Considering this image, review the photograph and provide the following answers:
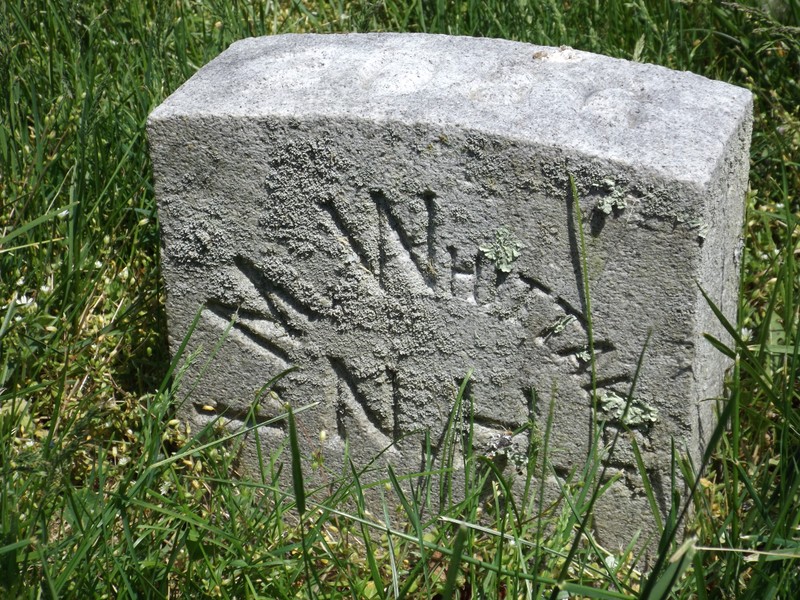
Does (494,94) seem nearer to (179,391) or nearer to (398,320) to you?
(398,320)

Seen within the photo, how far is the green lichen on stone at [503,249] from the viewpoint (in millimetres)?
1665

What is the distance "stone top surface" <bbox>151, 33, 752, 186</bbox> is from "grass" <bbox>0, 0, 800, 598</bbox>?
345 millimetres

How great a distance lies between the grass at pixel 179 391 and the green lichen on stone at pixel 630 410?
0.11 metres

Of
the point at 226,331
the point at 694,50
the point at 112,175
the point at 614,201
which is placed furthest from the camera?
the point at 694,50

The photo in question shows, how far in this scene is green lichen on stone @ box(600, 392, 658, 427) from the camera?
1.72m

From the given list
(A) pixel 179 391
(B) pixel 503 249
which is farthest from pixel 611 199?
(A) pixel 179 391

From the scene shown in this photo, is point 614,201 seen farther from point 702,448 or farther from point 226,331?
point 226,331

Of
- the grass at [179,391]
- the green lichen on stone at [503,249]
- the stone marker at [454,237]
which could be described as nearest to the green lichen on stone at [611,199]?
the stone marker at [454,237]

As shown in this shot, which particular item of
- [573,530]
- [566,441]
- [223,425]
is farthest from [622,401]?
[223,425]

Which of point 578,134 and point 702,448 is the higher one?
point 578,134

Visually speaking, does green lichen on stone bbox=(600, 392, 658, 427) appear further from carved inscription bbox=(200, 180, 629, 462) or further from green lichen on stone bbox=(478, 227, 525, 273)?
green lichen on stone bbox=(478, 227, 525, 273)

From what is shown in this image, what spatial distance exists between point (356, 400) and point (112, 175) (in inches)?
33.7

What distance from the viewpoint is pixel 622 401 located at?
174 centimetres

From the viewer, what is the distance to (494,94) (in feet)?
5.54
